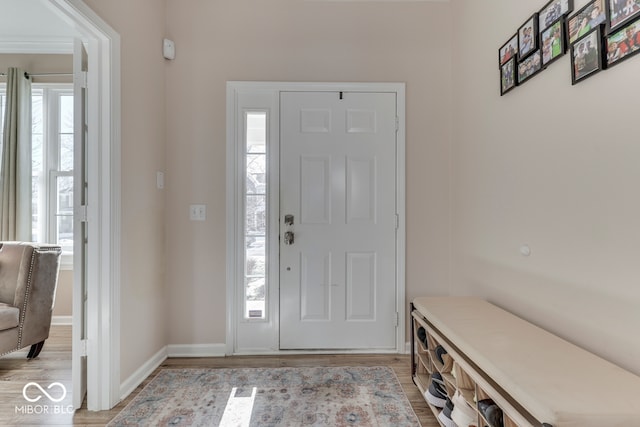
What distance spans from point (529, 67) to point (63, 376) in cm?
331

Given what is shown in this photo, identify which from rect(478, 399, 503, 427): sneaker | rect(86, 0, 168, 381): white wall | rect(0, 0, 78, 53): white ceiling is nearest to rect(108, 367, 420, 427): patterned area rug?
rect(86, 0, 168, 381): white wall

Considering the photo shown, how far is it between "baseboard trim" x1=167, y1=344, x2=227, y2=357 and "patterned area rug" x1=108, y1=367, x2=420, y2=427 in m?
0.21

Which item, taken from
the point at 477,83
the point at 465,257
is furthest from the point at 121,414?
the point at 477,83

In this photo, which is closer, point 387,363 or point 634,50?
point 634,50

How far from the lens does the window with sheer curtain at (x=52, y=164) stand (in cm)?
288

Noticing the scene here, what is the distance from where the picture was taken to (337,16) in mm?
2303

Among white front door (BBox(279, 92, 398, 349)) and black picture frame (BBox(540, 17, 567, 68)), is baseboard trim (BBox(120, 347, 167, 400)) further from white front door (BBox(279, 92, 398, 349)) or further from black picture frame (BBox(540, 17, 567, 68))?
black picture frame (BBox(540, 17, 567, 68))

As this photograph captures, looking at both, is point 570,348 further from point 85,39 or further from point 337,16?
point 85,39

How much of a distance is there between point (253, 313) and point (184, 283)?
22.6 inches

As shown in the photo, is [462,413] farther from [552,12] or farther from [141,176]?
[141,176]

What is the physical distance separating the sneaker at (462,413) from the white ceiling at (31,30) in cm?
375

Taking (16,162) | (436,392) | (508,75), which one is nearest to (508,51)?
(508,75)

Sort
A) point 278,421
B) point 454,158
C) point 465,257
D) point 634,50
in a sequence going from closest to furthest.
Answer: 1. point 634,50
2. point 278,421
3. point 465,257
4. point 454,158

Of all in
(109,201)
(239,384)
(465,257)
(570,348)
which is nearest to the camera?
(570,348)
